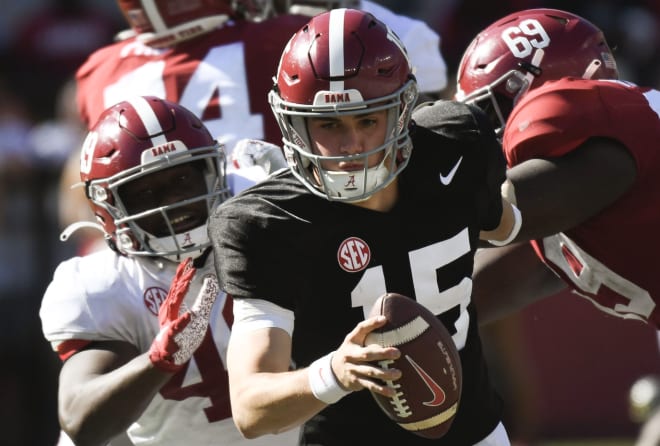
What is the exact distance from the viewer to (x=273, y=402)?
277 centimetres

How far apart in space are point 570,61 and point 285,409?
59.5 inches

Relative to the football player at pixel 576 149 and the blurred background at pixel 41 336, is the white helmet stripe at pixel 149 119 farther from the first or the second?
the blurred background at pixel 41 336

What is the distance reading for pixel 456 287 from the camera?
3.15 metres

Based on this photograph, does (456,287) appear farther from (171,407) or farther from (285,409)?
(171,407)

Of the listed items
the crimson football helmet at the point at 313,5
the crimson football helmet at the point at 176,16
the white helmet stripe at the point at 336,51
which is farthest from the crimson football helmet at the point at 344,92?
the crimson football helmet at the point at 313,5

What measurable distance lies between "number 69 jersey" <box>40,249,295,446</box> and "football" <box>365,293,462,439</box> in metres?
0.94

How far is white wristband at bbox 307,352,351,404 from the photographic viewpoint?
2.69m

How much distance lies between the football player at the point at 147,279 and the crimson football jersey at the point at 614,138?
0.85 m

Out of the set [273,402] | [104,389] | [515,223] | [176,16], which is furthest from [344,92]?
[176,16]

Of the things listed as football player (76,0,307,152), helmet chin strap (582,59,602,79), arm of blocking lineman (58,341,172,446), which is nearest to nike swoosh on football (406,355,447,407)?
arm of blocking lineman (58,341,172,446)

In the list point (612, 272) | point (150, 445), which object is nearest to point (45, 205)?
point (150, 445)

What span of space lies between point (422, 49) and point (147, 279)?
5.29ft

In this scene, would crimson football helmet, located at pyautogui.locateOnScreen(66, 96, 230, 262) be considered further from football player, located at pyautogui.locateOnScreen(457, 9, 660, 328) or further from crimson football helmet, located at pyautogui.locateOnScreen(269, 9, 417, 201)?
football player, located at pyautogui.locateOnScreen(457, 9, 660, 328)

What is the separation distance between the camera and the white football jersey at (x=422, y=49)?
15.7ft
